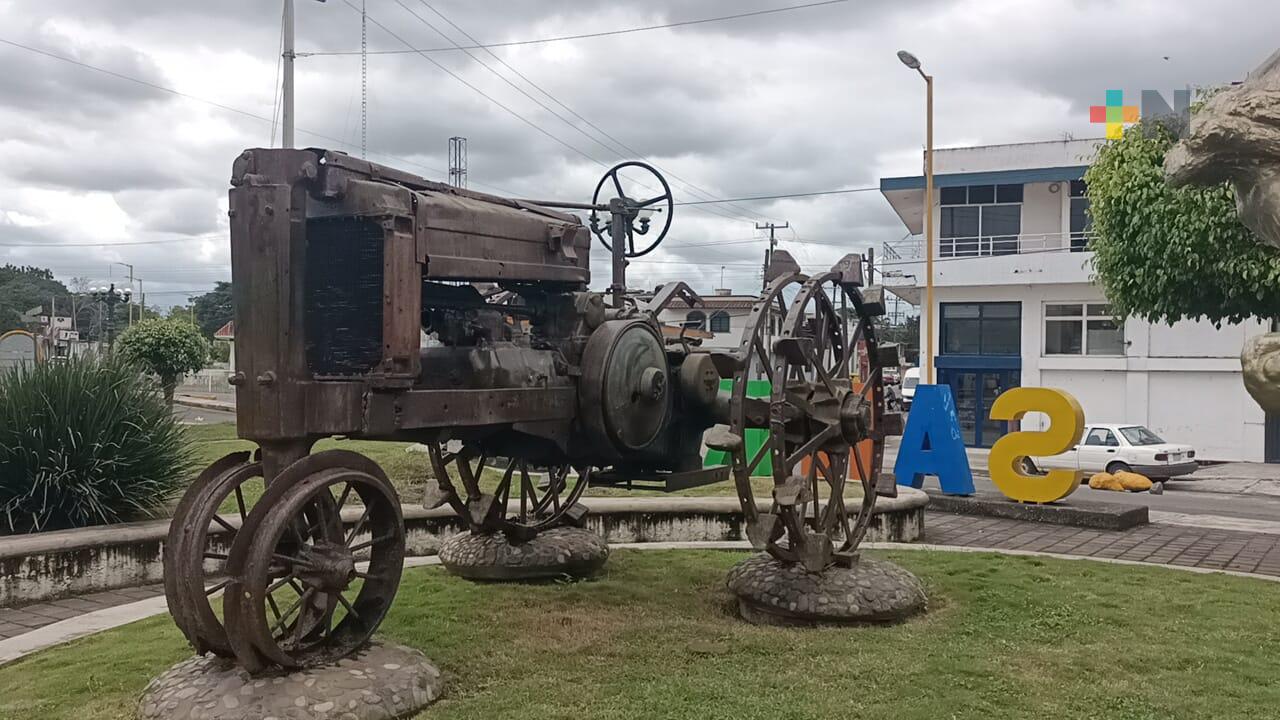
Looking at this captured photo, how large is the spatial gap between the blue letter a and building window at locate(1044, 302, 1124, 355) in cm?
1322

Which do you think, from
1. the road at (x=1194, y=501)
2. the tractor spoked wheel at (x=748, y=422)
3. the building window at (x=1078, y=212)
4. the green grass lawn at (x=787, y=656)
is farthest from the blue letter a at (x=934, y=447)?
the building window at (x=1078, y=212)

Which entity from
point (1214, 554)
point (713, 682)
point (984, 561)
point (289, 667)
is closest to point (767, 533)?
point (713, 682)

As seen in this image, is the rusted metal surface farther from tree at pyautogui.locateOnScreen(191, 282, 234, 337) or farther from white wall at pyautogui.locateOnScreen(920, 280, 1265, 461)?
tree at pyautogui.locateOnScreen(191, 282, 234, 337)

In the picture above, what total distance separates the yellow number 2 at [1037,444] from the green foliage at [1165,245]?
3.30 m

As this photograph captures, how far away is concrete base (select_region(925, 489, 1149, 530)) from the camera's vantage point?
479 inches

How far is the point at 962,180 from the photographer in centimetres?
2734

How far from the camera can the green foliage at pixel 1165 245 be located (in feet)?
48.8

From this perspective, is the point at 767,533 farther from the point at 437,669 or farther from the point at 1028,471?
the point at 1028,471

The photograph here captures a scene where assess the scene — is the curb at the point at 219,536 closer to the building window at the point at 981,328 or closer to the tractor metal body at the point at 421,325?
the tractor metal body at the point at 421,325

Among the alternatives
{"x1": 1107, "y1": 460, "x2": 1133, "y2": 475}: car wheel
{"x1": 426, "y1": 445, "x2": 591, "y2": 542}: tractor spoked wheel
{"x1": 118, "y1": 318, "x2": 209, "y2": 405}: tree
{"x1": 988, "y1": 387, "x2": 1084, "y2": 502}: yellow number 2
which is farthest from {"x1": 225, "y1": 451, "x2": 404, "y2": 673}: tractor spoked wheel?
{"x1": 1107, "y1": 460, "x2": 1133, "y2": 475}: car wheel

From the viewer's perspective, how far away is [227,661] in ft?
15.5

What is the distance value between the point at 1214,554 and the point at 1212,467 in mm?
14829

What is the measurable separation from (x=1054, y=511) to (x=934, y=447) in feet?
6.74

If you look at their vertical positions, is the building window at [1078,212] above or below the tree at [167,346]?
above
